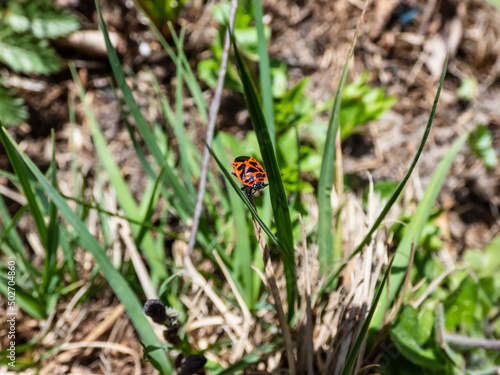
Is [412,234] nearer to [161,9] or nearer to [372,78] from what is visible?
[372,78]

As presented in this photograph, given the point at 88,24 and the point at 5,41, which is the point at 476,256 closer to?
the point at 88,24

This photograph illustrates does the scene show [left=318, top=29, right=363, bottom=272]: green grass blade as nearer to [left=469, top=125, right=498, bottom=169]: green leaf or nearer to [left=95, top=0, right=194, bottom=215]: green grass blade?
[left=95, top=0, right=194, bottom=215]: green grass blade

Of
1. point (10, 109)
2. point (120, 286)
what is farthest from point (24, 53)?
point (120, 286)

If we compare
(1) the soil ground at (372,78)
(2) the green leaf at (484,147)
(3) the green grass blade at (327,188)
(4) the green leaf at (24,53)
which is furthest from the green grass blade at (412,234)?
(4) the green leaf at (24,53)

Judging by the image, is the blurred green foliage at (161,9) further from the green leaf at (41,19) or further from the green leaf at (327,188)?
the green leaf at (327,188)

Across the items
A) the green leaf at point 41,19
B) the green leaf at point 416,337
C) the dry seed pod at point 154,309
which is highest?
the green leaf at point 41,19

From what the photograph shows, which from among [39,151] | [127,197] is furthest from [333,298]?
[39,151]

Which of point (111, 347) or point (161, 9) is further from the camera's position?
point (161, 9)

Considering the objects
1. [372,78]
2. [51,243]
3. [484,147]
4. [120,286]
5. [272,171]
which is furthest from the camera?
[372,78]
